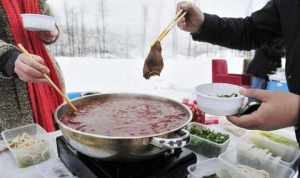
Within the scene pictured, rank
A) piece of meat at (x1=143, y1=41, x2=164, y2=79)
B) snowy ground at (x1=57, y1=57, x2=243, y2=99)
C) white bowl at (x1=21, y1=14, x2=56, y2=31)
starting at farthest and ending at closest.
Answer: snowy ground at (x1=57, y1=57, x2=243, y2=99) < white bowl at (x1=21, y1=14, x2=56, y2=31) < piece of meat at (x1=143, y1=41, x2=164, y2=79)

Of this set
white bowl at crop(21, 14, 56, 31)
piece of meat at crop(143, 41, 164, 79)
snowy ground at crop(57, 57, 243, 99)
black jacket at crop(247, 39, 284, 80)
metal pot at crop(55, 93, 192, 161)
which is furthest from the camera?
snowy ground at crop(57, 57, 243, 99)

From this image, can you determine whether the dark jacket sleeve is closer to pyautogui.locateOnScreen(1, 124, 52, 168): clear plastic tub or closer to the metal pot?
the metal pot

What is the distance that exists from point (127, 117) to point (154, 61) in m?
0.26

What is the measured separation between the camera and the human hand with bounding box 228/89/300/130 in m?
0.72

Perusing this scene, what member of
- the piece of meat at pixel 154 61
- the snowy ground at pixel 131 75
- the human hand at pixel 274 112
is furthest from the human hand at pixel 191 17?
the snowy ground at pixel 131 75

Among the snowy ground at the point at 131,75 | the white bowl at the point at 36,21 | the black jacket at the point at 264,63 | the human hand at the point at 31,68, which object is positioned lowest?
the snowy ground at the point at 131,75

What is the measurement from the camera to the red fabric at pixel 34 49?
1.22 metres

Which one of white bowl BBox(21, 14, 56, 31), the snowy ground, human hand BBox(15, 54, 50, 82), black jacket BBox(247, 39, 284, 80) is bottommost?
the snowy ground

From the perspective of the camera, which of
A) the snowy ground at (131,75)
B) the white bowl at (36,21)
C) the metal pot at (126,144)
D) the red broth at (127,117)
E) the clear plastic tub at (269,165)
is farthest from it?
the snowy ground at (131,75)

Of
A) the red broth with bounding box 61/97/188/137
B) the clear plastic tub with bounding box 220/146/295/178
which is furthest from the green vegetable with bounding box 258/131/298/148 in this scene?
the red broth with bounding box 61/97/188/137

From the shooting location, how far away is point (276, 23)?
3.84 feet

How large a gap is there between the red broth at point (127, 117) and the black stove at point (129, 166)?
0.09m

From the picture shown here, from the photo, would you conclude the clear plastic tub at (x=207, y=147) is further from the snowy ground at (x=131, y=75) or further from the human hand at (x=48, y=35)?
the snowy ground at (x=131, y=75)

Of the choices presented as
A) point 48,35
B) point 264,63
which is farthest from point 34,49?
point 264,63
